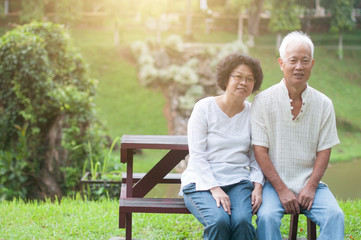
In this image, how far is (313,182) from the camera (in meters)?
1.94

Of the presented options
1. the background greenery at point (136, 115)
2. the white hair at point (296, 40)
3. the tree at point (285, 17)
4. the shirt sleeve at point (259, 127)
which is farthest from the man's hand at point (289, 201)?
the tree at point (285, 17)

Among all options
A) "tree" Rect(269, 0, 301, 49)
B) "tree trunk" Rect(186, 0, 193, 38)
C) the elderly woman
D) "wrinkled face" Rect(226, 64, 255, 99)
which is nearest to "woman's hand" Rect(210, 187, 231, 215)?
the elderly woman

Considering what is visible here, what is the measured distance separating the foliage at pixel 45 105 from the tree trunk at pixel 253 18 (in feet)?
32.1

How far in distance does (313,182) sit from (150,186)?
0.82 meters

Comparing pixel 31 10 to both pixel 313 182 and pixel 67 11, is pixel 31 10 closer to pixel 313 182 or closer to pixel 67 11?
pixel 67 11

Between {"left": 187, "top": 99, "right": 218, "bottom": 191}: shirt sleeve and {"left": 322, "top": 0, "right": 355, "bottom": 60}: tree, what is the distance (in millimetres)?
12554

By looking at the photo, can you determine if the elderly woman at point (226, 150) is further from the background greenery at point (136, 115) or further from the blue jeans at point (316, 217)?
the background greenery at point (136, 115)

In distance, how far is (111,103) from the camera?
1115cm

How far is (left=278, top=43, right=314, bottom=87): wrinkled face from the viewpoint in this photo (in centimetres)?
194

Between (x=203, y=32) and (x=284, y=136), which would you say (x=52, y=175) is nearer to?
(x=284, y=136)

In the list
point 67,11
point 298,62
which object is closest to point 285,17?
point 67,11

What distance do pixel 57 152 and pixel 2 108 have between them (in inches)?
28.0

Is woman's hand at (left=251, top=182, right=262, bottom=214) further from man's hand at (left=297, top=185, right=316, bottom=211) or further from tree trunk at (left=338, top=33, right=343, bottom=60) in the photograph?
tree trunk at (left=338, top=33, right=343, bottom=60)

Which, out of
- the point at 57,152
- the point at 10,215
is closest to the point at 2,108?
the point at 57,152
